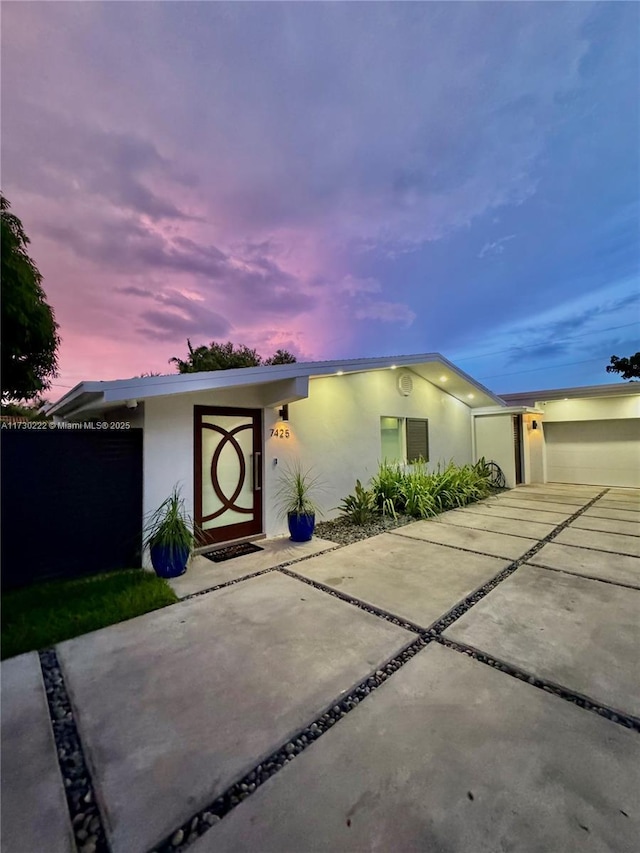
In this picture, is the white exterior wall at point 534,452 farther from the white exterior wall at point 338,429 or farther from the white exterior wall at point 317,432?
the white exterior wall at point 338,429

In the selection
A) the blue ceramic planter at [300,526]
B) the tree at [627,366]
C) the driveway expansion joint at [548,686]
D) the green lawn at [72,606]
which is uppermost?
the tree at [627,366]

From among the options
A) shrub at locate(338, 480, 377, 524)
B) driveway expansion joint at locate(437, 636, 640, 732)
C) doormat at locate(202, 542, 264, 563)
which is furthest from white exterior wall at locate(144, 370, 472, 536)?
driveway expansion joint at locate(437, 636, 640, 732)

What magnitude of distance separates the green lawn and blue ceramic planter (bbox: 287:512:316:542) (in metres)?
2.14

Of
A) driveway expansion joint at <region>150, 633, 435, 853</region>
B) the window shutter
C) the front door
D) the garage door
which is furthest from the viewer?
the garage door

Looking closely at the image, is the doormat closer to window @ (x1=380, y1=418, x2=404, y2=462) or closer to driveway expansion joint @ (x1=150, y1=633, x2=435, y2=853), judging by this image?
driveway expansion joint @ (x1=150, y1=633, x2=435, y2=853)

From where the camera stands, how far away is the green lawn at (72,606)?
288 cm

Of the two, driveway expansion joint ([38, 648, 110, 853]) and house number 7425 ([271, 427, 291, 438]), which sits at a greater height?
house number 7425 ([271, 427, 291, 438])

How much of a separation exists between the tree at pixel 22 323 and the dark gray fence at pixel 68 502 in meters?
1.90

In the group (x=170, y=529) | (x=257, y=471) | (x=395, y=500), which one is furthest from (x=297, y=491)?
(x=395, y=500)

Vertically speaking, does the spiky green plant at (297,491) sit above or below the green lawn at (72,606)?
above

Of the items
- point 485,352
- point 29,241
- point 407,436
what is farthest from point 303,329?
point 485,352

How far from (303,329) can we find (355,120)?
7.79 metres

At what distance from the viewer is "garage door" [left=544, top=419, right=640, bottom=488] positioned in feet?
37.4

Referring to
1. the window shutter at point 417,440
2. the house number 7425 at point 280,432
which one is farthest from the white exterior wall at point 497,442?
the house number 7425 at point 280,432
